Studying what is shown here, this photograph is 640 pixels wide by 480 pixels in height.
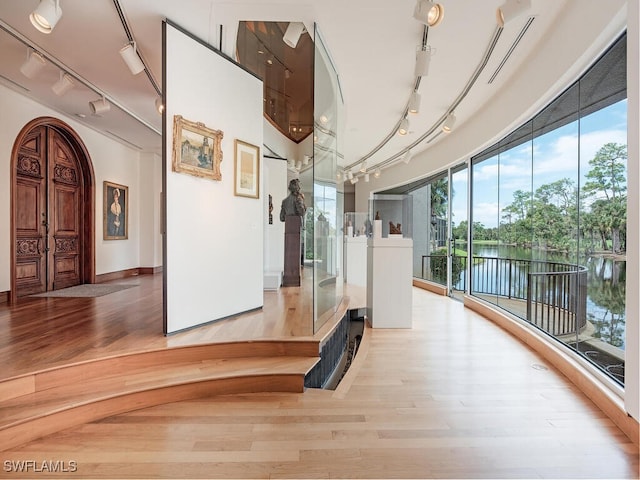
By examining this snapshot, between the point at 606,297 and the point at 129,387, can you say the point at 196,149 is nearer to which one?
the point at 129,387

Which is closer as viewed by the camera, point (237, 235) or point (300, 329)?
point (300, 329)

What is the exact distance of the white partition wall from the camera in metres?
3.33

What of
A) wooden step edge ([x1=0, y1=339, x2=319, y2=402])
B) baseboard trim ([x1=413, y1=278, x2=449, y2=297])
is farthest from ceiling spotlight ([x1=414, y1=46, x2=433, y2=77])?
baseboard trim ([x1=413, y1=278, x2=449, y2=297])

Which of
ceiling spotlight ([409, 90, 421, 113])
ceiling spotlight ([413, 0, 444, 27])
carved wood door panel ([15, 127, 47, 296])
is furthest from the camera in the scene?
carved wood door panel ([15, 127, 47, 296])

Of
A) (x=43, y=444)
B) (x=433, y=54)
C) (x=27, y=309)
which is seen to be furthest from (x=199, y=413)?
(x=433, y=54)

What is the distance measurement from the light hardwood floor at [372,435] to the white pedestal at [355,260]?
16.9ft

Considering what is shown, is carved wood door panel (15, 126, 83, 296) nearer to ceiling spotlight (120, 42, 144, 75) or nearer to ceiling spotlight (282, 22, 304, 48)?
ceiling spotlight (120, 42, 144, 75)

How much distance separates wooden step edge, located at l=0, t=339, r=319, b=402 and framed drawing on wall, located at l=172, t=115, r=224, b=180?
1.69m

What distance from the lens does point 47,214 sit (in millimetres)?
5723

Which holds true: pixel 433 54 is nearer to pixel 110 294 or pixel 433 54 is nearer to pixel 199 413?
pixel 199 413

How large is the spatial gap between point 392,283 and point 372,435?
2834 mm

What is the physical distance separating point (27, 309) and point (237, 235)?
2.94 metres

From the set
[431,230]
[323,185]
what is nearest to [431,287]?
[431,230]

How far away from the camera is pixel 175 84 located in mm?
3348
